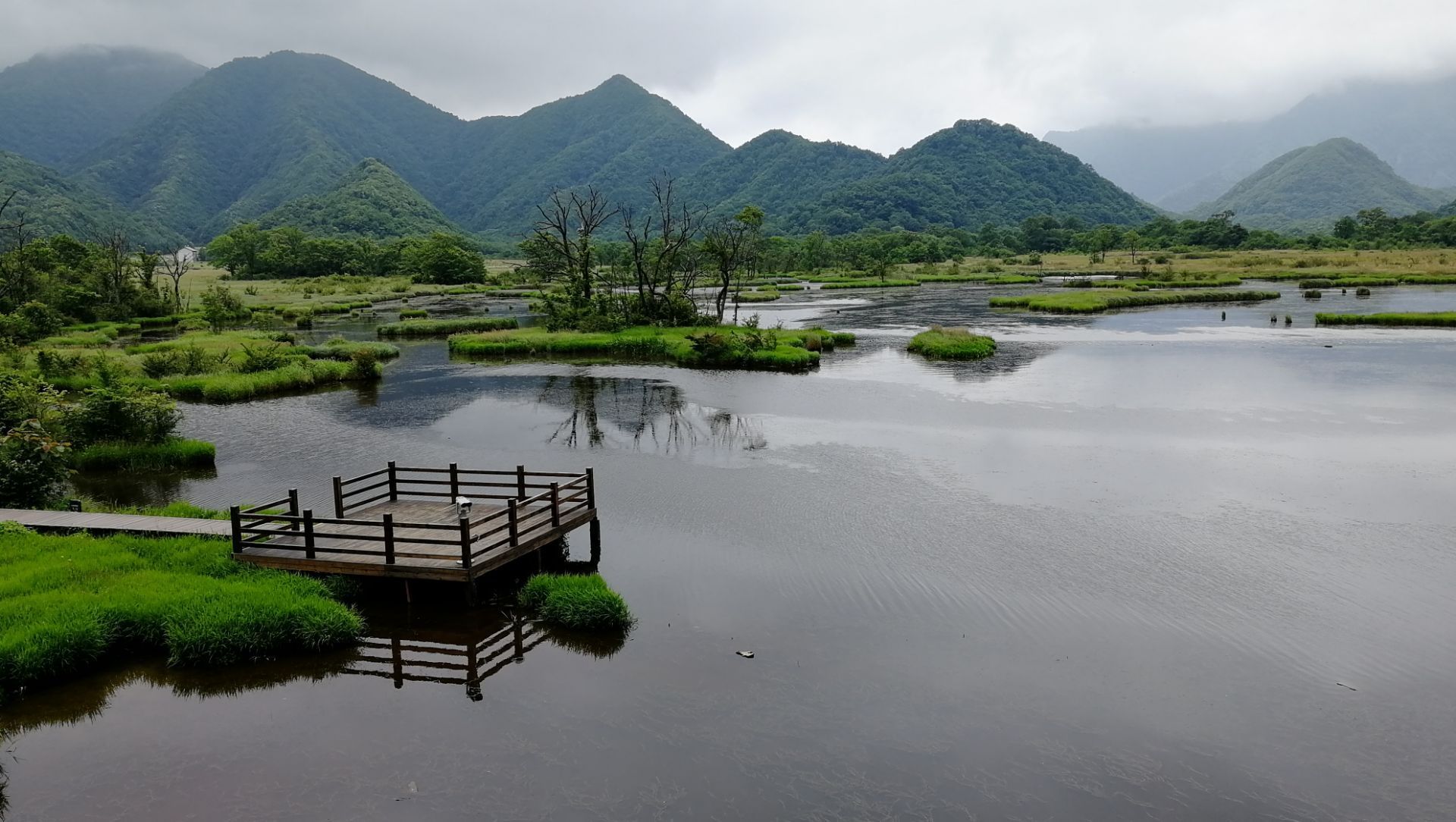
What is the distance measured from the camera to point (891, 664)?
13125 millimetres

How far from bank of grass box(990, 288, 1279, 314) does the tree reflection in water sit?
4834 cm

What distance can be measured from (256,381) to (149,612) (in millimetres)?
28972

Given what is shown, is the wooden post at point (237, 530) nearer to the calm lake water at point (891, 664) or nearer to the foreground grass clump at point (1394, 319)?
the calm lake water at point (891, 664)

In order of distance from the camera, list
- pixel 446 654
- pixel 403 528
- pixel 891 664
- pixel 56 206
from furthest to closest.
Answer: pixel 56 206 → pixel 403 528 → pixel 446 654 → pixel 891 664

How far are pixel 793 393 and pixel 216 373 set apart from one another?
29.2 meters

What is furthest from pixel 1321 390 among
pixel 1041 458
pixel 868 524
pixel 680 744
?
pixel 680 744

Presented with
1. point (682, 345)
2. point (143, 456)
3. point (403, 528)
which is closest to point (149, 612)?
point (403, 528)

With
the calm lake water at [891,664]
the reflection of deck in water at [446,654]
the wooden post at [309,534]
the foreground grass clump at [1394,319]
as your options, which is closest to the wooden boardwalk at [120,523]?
the wooden post at [309,534]

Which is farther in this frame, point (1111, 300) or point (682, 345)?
point (1111, 300)

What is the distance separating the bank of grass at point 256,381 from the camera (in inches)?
1486

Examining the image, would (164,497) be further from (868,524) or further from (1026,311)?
(1026,311)

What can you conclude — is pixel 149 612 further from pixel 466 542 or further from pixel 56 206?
pixel 56 206

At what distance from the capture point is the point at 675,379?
42500mm

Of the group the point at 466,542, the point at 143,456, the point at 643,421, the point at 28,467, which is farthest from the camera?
the point at 643,421
